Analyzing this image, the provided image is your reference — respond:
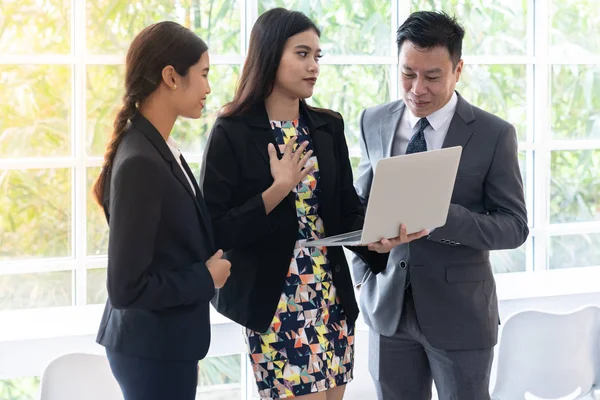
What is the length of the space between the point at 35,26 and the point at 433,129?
169 centimetres

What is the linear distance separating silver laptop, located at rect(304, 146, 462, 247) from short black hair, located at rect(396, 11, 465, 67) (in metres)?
0.42

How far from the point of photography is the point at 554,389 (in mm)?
3482

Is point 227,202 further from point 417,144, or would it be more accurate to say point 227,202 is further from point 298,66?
point 417,144

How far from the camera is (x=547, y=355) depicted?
3453 millimetres

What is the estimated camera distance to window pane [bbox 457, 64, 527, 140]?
4.14 m

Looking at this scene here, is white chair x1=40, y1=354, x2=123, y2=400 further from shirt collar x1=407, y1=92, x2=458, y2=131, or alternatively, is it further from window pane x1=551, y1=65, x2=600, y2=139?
window pane x1=551, y1=65, x2=600, y2=139

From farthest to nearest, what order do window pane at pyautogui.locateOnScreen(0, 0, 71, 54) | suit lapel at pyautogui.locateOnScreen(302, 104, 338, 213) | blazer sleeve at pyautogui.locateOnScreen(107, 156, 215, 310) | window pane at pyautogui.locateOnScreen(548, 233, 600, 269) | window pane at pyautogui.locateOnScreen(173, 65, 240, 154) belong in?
window pane at pyautogui.locateOnScreen(548, 233, 600, 269) → window pane at pyautogui.locateOnScreen(173, 65, 240, 154) → window pane at pyautogui.locateOnScreen(0, 0, 71, 54) → suit lapel at pyautogui.locateOnScreen(302, 104, 338, 213) → blazer sleeve at pyautogui.locateOnScreen(107, 156, 215, 310)

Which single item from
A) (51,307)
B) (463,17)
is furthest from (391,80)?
(51,307)

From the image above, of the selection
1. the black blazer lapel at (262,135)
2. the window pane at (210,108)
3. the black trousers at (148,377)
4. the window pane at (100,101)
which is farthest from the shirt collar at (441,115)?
the window pane at (100,101)

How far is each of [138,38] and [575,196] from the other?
2973 mm

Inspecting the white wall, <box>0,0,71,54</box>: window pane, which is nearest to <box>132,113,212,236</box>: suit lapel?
the white wall

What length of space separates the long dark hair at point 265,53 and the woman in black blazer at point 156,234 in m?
0.26

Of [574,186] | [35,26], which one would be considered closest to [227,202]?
[35,26]

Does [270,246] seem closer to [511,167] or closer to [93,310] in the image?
[511,167]
